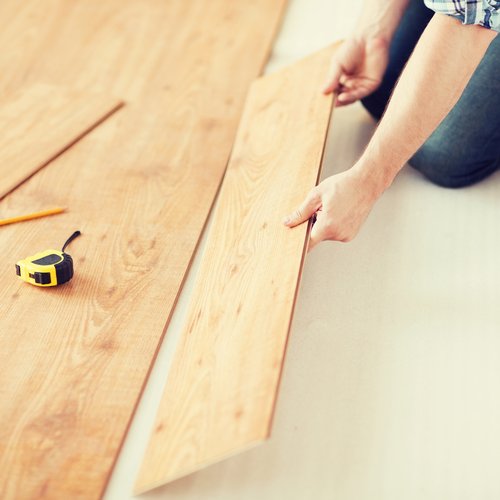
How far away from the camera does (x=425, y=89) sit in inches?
66.1

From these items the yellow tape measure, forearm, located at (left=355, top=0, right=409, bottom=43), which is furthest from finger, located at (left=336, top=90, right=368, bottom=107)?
the yellow tape measure

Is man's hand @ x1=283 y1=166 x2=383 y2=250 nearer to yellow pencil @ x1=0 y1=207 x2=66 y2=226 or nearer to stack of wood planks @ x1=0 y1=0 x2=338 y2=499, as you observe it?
stack of wood planks @ x1=0 y1=0 x2=338 y2=499

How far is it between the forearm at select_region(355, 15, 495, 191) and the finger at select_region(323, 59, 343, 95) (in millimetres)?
642

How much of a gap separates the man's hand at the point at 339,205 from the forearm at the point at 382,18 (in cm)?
78

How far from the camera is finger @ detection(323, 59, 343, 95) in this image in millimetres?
2367

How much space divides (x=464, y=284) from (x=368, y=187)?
0.37m

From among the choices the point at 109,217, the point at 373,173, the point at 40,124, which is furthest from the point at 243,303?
the point at 40,124

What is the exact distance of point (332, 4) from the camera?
11.1 feet

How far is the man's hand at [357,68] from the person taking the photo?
237cm

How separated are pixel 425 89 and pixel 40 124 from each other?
1.25m

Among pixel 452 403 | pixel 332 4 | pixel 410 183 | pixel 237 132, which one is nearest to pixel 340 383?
pixel 452 403

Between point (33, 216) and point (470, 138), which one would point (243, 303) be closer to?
point (33, 216)

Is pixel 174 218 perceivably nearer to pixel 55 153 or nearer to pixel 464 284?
pixel 55 153

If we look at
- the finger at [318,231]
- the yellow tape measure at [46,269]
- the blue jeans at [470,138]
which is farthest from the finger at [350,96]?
the yellow tape measure at [46,269]
